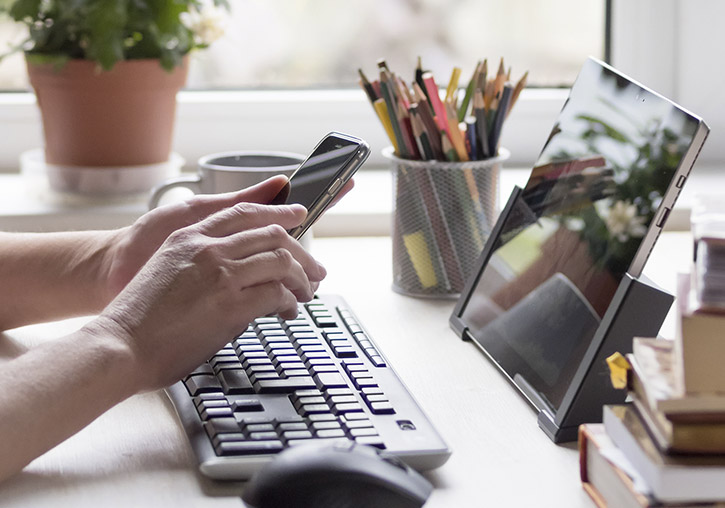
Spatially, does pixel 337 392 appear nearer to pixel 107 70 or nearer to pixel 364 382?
pixel 364 382

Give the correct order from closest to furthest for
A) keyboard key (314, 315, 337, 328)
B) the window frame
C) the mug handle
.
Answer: keyboard key (314, 315, 337, 328) → the mug handle → the window frame

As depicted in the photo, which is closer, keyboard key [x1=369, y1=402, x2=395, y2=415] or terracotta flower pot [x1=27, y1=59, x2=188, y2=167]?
keyboard key [x1=369, y1=402, x2=395, y2=415]

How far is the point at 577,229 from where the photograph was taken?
32.3 inches

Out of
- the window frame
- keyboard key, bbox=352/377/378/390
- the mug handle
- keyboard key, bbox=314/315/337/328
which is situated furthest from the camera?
the window frame

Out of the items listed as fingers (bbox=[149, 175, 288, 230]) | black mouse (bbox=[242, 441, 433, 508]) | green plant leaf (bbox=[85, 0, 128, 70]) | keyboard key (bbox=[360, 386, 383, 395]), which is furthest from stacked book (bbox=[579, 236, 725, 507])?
green plant leaf (bbox=[85, 0, 128, 70])

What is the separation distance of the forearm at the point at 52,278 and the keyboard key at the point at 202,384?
0.21m

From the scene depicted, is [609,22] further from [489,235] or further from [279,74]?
[489,235]

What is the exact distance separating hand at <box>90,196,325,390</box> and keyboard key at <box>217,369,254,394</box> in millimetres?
22

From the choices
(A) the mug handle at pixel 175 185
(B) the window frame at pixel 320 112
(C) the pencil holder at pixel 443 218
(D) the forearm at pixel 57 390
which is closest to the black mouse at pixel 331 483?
(D) the forearm at pixel 57 390

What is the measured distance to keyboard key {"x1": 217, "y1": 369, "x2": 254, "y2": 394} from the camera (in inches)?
29.0

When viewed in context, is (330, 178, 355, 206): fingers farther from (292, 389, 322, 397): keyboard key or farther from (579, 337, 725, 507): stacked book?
(579, 337, 725, 507): stacked book

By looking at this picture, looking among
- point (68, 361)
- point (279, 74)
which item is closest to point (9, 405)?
point (68, 361)

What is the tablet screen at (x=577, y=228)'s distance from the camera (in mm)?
730

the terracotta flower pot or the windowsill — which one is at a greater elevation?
the terracotta flower pot
